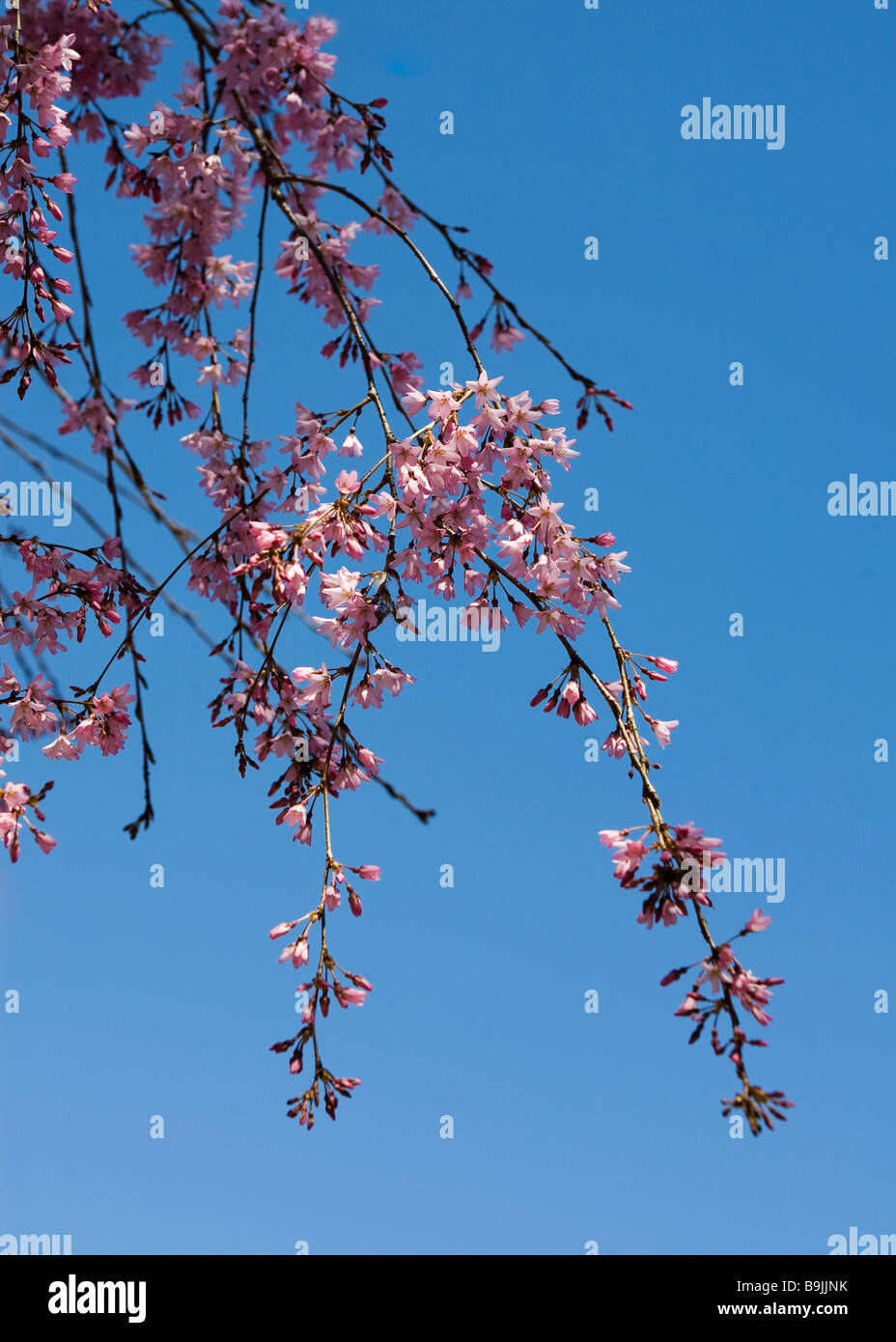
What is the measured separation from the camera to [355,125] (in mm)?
3633

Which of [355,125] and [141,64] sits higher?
[141,64]

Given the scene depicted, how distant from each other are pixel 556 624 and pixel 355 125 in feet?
6.24

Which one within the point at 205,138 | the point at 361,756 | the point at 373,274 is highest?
the point at 205,138

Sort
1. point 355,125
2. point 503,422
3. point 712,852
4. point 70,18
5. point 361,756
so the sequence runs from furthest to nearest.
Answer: point 70,18 → point 355,125 → point 503,422 → point 361,756 → point 712,852

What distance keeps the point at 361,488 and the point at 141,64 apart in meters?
2.50

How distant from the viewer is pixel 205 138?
3463mm

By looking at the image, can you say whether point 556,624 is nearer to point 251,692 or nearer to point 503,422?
point 503,422

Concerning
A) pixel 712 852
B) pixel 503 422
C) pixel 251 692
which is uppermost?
pixel 503 422

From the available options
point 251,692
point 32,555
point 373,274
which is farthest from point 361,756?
point 373,274

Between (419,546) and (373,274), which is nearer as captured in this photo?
(419,546)

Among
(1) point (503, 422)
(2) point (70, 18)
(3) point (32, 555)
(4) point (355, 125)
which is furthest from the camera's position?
(2) point (70, 18)

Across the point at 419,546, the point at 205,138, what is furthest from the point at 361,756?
the point at 205,138

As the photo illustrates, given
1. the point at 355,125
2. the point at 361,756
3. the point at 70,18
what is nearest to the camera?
the point at 361,756

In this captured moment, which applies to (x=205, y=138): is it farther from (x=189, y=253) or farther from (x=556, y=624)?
(x=556, y=624)
